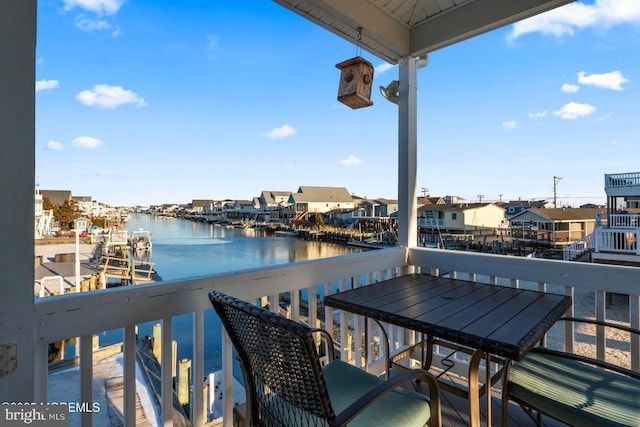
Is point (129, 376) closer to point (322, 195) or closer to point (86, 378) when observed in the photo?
point (86, 378)

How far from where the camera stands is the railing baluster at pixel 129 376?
1.24 m

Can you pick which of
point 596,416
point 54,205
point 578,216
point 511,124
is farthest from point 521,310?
point 578,216

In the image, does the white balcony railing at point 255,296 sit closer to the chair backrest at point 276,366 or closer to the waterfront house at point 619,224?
the chair backrest at point 276,366

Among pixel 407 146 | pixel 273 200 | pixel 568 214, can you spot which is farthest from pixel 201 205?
pixel 568 214

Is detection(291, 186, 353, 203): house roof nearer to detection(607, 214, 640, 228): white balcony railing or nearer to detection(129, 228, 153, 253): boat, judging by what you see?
detection(129, 228, 153, 253): boat

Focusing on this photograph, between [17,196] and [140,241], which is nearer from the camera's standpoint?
[17,196]

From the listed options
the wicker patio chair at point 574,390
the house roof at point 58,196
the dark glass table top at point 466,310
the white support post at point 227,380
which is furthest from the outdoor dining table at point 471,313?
the house roof at point 58,196

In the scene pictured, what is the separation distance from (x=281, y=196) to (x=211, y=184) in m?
1.04

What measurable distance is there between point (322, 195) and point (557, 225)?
27.0 feet

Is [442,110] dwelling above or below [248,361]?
above

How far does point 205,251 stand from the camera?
28.1 ft

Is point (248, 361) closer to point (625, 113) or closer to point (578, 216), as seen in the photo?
point (625, 113)

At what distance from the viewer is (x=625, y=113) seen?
306 centimetres

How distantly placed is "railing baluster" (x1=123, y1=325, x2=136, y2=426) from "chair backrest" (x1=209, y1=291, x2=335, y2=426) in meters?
0.43
